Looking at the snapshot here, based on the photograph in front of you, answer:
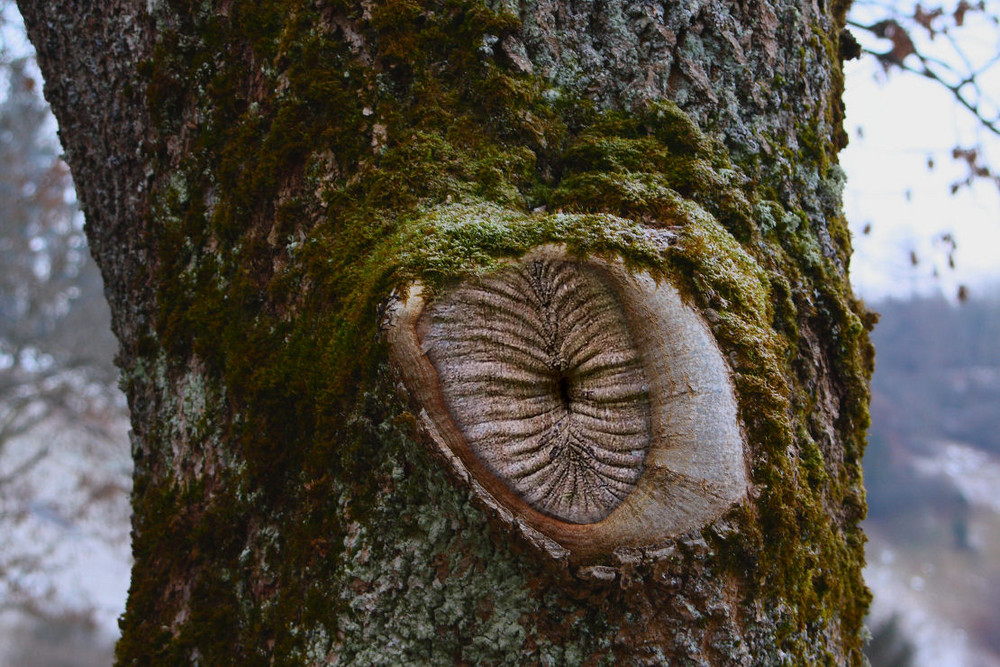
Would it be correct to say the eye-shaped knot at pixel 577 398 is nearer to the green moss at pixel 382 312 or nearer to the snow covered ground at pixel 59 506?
the green moss at pixel 382 312

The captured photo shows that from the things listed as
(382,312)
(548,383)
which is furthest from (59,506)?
(548,383)

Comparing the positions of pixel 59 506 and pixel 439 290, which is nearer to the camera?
pixel 439 290

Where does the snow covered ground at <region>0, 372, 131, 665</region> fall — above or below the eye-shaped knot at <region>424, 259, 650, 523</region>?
above

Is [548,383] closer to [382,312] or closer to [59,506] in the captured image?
[382,312]

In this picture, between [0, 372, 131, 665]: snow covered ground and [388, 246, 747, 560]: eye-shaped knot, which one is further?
[0, 372, 131, 665]: snow covered ground

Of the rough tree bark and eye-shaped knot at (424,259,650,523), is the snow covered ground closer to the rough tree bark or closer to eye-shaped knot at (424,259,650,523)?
the rough tree bark

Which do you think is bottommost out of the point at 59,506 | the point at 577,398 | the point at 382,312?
the point at 577,398

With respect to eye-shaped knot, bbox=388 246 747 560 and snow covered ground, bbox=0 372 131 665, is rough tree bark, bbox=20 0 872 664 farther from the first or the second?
snow covered ground, bbox=0 372 131 665

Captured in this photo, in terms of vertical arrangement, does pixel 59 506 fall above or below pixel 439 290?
above

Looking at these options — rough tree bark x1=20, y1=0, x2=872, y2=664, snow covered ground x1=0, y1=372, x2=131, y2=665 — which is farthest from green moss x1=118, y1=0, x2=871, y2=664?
snow covered ground x1=0, y1=372, x2=131, y2=665
